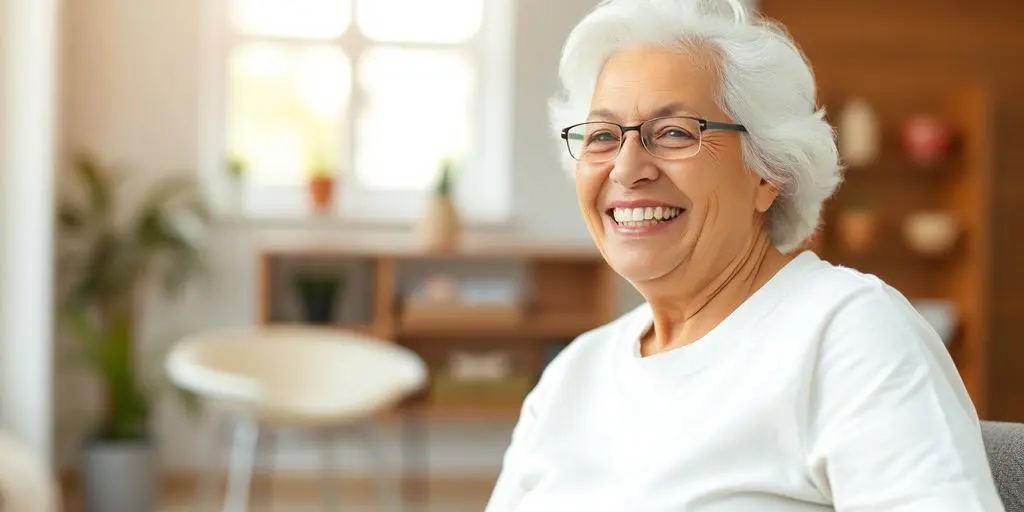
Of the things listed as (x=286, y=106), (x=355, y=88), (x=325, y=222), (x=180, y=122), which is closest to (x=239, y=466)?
(x=325, y=222)

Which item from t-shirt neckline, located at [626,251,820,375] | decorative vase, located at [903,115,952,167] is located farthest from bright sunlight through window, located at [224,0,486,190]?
t-shirt neckline, located at [626,251,820,375]

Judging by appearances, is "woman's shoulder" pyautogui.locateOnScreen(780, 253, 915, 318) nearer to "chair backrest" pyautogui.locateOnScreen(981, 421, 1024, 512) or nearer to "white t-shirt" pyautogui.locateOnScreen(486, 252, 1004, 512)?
"white t-shirt" pyautogui.locateOnScreen(486, 252, 1004, 512)

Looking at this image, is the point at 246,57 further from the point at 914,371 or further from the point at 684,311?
the point at 914,371

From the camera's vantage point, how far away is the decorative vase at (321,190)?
5.06 metres

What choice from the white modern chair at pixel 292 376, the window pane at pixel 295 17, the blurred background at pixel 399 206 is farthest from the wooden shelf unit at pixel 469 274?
the window pane at pixel 295 17

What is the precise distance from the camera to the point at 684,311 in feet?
4.95

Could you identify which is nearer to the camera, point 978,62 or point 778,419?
point 778,419

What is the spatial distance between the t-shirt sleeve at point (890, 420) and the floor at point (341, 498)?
3.77 meters

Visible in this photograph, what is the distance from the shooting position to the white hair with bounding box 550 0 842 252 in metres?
1.42

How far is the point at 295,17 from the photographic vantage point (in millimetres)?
5285

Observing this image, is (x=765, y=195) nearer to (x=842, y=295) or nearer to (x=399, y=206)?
(x=842, y=295)

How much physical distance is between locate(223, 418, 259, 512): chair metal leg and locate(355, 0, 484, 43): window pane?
1.73 metres

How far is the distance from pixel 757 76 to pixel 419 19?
408cm

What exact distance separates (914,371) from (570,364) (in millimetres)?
541
